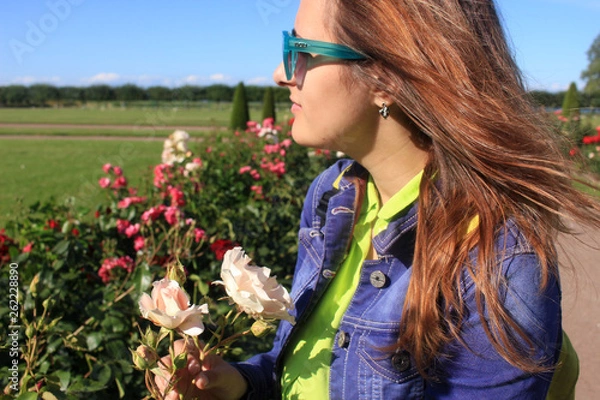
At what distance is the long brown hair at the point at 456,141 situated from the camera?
3.56 feet

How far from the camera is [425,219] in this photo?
3.86 feet

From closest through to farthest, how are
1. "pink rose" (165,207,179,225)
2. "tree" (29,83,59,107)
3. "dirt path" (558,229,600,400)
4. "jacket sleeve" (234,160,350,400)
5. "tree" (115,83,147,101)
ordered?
"jacket sleeve" (234,160,350,400) → "pink rose" (165,207,179,225) → "dirt path" (558,229,600,400) → "tree" (115,83,147,101) → "tree" (29,83,59,107)

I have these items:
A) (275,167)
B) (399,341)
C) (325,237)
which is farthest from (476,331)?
(275,167)

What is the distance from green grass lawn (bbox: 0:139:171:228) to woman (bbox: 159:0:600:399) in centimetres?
501

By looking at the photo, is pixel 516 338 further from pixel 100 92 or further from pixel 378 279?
pixel 100 92

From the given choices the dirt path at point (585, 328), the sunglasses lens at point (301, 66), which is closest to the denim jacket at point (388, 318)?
the sunglasses lens at point (301, 66)

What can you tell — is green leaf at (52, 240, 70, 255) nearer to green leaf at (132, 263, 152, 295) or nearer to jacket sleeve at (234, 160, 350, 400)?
green leaf at (132, 263, 152, 295)

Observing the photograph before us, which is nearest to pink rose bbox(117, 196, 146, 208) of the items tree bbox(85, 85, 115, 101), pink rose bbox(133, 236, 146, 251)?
pink rose bbox(133, 236, 146, 251)

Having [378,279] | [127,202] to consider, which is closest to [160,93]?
[127,202]

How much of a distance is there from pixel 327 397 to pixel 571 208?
69cm

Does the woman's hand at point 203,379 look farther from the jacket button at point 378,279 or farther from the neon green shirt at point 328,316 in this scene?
the jacket button at point 378,279

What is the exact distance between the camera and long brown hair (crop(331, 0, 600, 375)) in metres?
1.09

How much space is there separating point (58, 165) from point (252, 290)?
1228 cm

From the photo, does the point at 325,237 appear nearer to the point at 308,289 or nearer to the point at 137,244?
the point at 308,289
